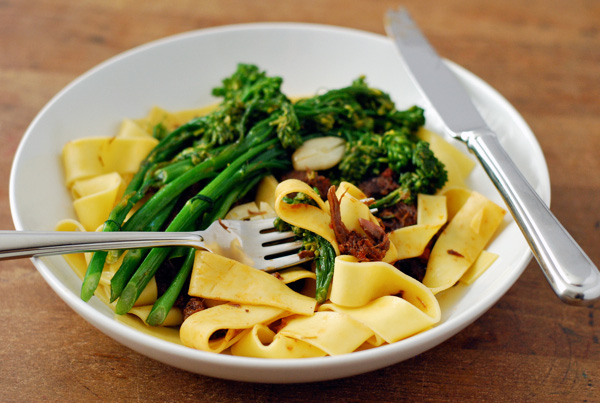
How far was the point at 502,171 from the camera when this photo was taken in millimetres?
3004

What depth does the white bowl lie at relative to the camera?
244 cm

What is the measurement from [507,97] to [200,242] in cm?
369

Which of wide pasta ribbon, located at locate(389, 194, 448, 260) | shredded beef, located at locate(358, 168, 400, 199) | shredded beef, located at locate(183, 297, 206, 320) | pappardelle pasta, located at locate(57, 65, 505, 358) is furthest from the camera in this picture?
shredded beef, located at locate(358, 168, 400, 199)

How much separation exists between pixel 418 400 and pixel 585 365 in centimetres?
102

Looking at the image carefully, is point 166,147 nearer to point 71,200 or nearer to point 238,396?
point 71,200

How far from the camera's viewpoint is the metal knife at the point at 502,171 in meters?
2.34

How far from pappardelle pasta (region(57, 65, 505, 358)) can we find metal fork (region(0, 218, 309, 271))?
0.09 metres

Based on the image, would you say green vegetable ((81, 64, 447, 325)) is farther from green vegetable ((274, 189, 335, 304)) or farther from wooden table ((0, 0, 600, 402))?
wooden table ((0, 0, 600, 402))

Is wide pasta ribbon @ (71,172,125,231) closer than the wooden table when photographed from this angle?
No

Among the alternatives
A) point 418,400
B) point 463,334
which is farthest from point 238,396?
point 463,334

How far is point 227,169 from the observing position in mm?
3441

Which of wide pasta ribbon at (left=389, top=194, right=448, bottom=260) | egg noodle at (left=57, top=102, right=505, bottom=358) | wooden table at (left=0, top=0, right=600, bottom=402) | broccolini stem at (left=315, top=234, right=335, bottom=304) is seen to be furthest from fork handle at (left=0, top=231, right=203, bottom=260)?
wide pasta ribbon at (left=389, top=194, right=448, bottom=260)

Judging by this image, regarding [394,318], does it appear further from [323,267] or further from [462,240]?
[462,240]

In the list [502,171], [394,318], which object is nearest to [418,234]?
[502,171]
